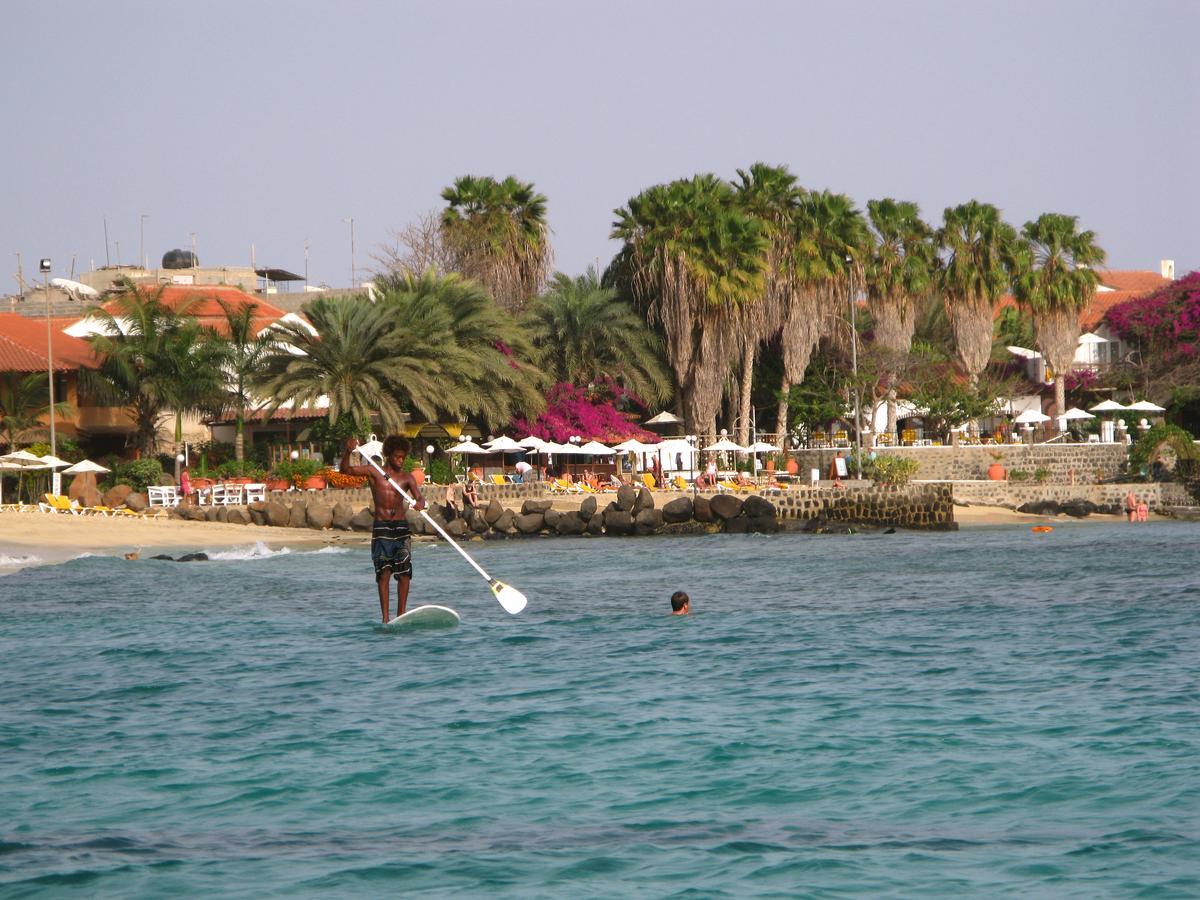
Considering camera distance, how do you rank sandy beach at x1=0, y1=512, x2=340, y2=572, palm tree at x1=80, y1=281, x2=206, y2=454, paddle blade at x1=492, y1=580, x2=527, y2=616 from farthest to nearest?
palm tree at x1=80, y1=281, x2=206, y2=454 → sandy beach at x1=0, y1=512, x2=340, y2=572 → paddle blade at x1=492, y1=580, x2=527, y2=616

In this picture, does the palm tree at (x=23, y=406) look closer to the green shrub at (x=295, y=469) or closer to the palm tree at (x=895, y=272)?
the green shrub at (x=295, y=469)

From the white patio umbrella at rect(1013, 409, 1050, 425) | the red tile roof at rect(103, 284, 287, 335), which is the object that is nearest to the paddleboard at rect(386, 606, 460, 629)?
the red tile roof at rect(103, 284, 287, 335)

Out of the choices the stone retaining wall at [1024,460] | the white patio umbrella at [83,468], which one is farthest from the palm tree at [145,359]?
the stone retaining wall at [1024,460]

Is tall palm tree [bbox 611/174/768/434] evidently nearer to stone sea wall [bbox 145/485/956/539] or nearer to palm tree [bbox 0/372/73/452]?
stone sea wall [bbox 145/485/956/539]

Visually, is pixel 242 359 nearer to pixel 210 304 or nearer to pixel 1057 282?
pixel 210 304

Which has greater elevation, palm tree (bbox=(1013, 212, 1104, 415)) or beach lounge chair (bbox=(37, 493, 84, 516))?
palm tree (bbox=(1013, 212, 1104, 415))

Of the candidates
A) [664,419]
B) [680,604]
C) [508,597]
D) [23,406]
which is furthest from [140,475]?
[508,597]

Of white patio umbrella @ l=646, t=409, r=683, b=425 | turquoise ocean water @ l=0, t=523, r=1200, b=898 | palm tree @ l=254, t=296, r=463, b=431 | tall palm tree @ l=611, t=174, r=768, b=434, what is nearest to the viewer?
turquoise ocean water @ l=0, t=523, r=1200, b=898

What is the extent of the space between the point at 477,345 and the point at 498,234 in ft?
27.0

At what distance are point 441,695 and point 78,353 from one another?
135 feet

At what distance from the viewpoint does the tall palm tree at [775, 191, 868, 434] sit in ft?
189

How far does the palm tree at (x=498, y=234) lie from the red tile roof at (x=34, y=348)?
46.3 feet

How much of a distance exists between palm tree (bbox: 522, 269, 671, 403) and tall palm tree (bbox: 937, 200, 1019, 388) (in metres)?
11.7

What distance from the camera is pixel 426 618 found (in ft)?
59.9
